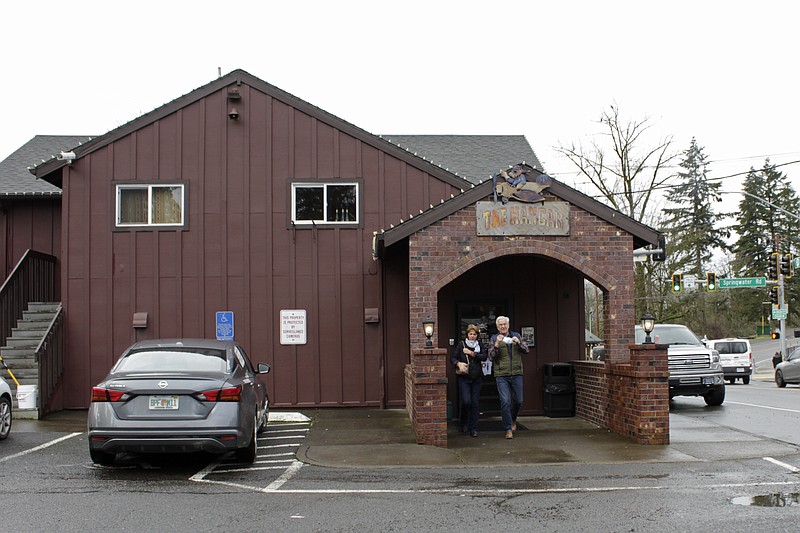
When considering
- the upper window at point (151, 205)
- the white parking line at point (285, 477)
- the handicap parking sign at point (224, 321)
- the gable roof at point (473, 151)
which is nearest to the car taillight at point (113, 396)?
the white parking line at point (285, 477)

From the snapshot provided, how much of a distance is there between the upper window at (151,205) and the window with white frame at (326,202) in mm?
2220

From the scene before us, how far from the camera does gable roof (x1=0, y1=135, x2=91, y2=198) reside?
15.8 metres

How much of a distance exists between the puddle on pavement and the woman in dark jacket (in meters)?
4.53

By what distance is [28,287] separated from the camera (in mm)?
15391

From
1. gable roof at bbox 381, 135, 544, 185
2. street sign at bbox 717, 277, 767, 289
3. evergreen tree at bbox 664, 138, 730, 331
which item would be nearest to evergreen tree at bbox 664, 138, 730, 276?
evergreen tree at bbox 664, 138, 730, 331

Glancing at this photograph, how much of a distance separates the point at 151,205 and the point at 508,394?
25.5ft

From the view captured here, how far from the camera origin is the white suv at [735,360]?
1243 inches

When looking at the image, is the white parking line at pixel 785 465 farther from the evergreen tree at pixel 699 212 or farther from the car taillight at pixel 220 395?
the evergreen tree at pixel 699 212

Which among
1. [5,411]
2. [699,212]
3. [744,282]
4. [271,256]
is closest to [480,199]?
[271,256]

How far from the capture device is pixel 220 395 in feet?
26.7

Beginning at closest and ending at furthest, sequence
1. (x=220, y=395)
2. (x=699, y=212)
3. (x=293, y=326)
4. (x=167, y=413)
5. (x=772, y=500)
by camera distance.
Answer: (x=772, y=500), (x=167, y=413), (x=220, y=395), (x=293, y=326), (x=699, y=212)

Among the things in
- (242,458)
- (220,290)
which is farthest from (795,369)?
(242,458)

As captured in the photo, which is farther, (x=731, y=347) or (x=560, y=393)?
(x=731, y=347)

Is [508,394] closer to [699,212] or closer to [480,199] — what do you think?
[480,199]
